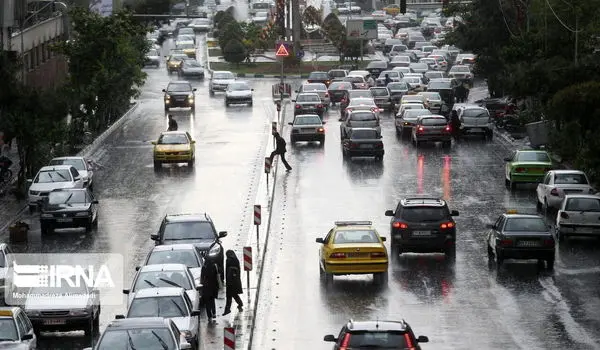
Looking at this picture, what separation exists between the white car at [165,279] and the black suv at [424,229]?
8.38m

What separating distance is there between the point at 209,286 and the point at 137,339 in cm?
754

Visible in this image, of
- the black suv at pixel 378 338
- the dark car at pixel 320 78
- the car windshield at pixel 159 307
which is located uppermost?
the black suv at pixel 378 338

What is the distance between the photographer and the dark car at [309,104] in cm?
7638

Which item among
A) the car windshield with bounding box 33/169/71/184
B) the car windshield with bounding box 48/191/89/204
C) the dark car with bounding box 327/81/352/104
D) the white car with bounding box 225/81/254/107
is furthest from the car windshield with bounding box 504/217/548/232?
the dark car with bounding box 327/81/352/104

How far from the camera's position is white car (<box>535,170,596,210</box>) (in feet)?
153

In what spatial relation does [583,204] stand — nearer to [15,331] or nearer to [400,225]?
[400,225]

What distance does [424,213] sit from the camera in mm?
39719

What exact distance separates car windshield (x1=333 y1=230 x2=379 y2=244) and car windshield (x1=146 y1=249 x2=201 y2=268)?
3523 millimetres

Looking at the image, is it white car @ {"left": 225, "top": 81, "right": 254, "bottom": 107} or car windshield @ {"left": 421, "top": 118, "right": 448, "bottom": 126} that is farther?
white car @ {"left": 225, "top": 81, "right": 254, "bottom": 107}

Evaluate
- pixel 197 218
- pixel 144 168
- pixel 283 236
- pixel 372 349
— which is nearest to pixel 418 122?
pixel 144 168

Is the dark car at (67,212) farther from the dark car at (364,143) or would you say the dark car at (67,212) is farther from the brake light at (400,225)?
the dark car at (364,143)

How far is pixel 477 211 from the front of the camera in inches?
1875

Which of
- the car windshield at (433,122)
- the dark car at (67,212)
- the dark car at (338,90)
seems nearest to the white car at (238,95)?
the dark car at (338,90)

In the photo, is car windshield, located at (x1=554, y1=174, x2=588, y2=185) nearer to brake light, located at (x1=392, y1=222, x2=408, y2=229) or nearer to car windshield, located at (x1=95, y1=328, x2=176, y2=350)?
brake light, located at (x1=392, y1=222, x2=408, y2=229)
